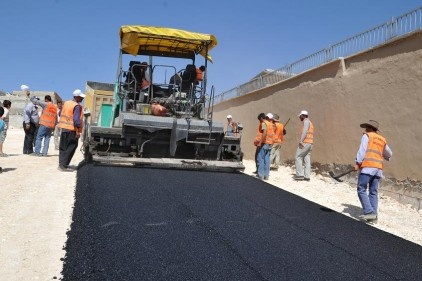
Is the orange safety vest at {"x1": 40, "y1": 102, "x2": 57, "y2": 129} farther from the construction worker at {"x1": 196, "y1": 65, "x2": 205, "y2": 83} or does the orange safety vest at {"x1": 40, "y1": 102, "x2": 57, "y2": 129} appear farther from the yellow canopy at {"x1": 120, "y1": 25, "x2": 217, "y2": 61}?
the construction worker at {"x1": 196, "y1": 65, "x2": 205, "y2": 83}

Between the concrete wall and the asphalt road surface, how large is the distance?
2166 millimetres

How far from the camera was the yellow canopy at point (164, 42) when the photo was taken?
7859 millimetres

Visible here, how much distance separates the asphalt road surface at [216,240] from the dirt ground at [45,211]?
0.16 metres

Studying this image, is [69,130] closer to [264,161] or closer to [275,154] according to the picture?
[264,161]

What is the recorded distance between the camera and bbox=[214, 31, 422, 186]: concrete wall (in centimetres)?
659

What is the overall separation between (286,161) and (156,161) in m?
4.70

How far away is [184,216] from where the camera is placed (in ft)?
14.0

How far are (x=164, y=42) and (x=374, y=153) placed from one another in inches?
192

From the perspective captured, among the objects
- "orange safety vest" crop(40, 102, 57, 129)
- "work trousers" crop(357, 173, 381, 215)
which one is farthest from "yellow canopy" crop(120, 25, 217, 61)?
"work trousers" crop(357, 173, 381, 215)

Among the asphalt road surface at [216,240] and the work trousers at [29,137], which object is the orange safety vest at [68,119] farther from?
the work trousers at [29,137]

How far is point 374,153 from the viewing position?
5.11 m

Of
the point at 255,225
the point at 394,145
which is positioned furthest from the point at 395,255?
the point at 394,145

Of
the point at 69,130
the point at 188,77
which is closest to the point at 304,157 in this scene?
the point at 188,77

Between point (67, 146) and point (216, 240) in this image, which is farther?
point (67, 146)
